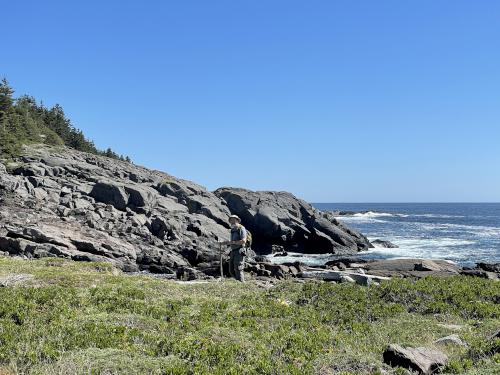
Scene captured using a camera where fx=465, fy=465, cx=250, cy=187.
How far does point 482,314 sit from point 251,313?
20.0 ft

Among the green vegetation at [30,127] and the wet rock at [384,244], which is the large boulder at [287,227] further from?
the green vegetation at [30,127]

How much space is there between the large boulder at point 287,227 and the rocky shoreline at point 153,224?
14 cm

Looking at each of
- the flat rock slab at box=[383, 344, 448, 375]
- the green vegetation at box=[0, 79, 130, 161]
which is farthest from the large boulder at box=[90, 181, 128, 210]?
the flat rock slab at box=[383, 344, 448, 375]

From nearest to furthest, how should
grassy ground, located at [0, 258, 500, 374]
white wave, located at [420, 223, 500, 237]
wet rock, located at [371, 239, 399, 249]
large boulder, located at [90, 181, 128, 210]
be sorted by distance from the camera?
grassy ground, located at [0, 258, 500, 374], large boulder, located at [90, 181, 128, 210], wet rock, located at [371, 239, 399, 249], white wave, located at [420, 223, 500, 237]

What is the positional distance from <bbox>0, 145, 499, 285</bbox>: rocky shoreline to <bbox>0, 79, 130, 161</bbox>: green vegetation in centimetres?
231

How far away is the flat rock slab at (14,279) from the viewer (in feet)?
42.0

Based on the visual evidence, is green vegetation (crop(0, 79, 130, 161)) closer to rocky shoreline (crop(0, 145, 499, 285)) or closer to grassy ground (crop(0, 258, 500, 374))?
rocky shoreline (crop(0, 145, 499, 285))

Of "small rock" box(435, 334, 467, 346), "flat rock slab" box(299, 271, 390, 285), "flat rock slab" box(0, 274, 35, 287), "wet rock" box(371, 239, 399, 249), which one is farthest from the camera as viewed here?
"wet rock" box(371, 239, 399, 249)

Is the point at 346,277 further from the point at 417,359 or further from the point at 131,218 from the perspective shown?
the point at 131,218

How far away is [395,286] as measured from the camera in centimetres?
1502

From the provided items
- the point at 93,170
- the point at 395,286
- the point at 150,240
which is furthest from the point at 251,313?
the point at 93,170

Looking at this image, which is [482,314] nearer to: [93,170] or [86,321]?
[86,321]

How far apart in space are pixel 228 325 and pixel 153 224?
31.8 m

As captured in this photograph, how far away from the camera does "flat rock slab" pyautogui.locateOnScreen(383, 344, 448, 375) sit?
7.93 m
